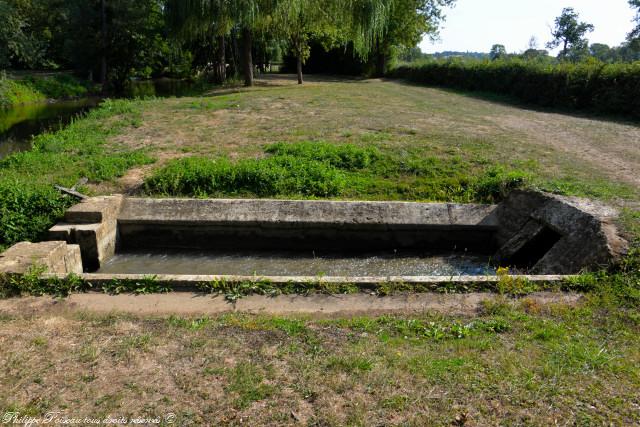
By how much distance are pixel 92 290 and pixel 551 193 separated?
22.1 feet

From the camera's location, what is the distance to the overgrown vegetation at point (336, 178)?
841cm

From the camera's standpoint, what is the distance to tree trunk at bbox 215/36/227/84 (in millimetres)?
27908

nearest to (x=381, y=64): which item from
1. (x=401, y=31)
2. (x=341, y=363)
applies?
(x=401, y=31)

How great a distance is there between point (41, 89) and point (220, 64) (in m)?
11.0

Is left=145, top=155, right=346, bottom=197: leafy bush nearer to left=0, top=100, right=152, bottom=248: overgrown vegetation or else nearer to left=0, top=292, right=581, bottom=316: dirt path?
left=0, top=100, right=152, bottom=248: overgrown vegetation

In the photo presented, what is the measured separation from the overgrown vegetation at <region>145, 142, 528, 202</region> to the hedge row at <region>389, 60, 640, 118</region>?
10849 mm

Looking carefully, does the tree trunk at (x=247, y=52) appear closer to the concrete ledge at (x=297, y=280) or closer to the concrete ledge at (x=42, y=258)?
the concrete ledge at (x=42, y=258)

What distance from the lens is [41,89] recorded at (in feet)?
93.9

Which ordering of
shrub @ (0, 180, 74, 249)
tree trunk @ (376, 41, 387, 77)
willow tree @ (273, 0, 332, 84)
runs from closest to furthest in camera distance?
shrub @ (0, 180, 74, 249), willow tree @ (273, 0, 332, 84), tree trunk @ (376, 41, 387, 77)

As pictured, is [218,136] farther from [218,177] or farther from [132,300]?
[132,300]

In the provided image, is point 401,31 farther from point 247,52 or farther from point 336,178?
point 336,178

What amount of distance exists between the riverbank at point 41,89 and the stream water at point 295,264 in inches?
830

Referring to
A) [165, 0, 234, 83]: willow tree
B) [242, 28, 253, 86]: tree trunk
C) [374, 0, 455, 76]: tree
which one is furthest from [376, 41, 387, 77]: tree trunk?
[165, 0, 234, 83]: willow tree

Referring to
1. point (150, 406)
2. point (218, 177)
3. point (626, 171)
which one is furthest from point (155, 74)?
point (150, 406)
